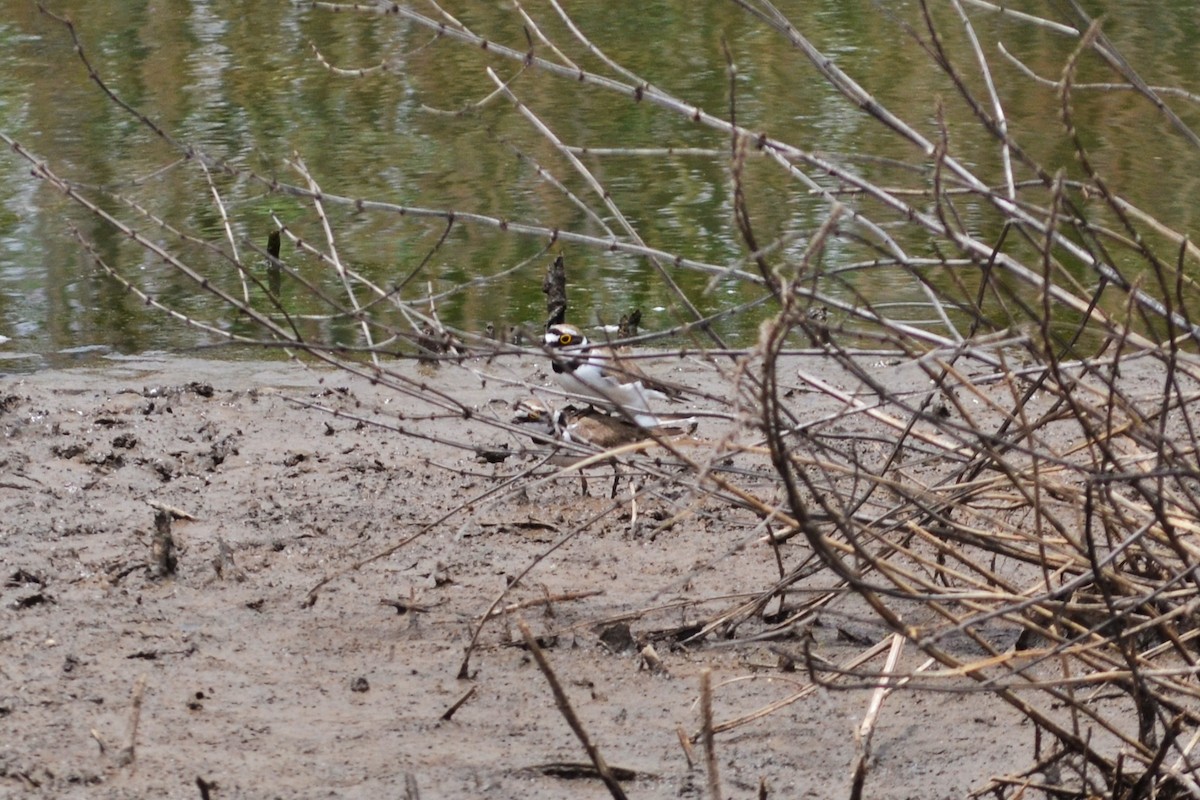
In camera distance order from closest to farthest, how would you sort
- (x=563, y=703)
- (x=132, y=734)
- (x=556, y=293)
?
1. (x=563, y=703)
2. (x=132, y=734)
3. (x=556, y=293)

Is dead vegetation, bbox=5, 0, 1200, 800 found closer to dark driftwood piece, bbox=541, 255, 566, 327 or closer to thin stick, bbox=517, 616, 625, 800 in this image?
thin stick, bbox=517, 616, 625, 800

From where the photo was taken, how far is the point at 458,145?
9.99 metres

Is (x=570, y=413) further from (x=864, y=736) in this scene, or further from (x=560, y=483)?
(x=864, y=736)

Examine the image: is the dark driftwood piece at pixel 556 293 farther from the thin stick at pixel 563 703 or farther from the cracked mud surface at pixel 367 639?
the thin stick at pixel 563 703

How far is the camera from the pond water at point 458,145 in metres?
7.16

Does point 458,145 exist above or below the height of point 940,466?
below

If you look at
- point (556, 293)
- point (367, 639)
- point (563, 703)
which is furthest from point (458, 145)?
point (563, 703)

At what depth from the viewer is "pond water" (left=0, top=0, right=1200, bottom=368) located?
23.5 feet

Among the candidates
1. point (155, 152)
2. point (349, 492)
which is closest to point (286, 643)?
point (349, 492)

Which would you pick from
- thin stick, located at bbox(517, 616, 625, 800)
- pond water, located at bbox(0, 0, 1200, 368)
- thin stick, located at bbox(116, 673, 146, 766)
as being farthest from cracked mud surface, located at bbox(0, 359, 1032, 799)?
pond water, located at bbox(0, 0, 1200, 368)

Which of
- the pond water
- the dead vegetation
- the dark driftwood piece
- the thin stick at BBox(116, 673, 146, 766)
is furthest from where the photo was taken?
the pond water

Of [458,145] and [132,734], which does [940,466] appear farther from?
[458,145]

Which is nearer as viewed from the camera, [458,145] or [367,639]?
[367,639]

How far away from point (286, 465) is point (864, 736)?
9.08 ft
